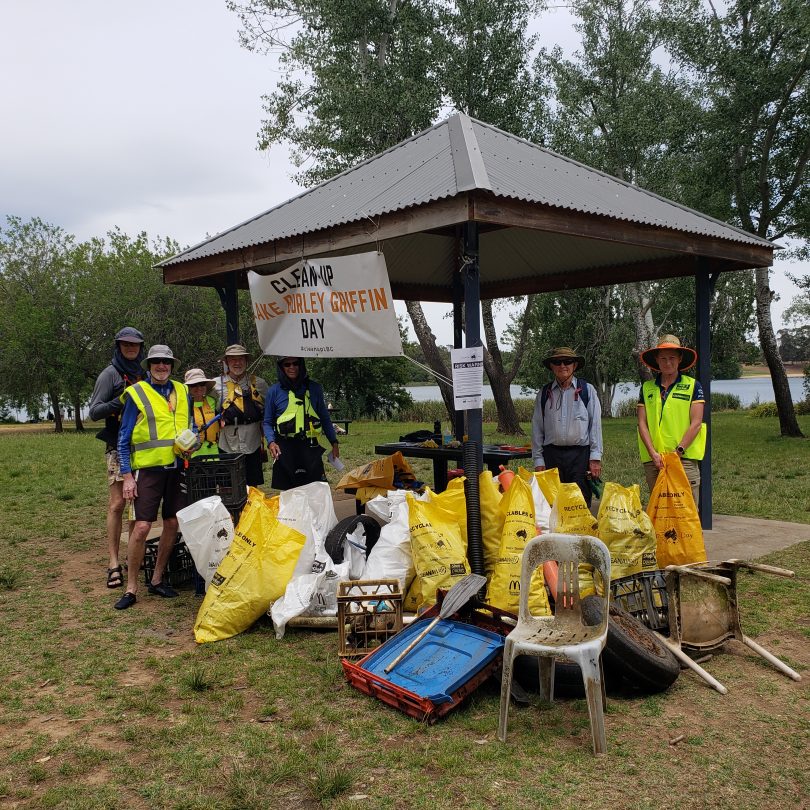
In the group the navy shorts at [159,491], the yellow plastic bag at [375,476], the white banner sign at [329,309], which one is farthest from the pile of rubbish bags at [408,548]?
the yellow plastic bag at [375,476]

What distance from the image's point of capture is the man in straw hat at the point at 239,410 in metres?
6.24

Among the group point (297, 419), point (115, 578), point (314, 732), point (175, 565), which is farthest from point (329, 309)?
point (314, 732)

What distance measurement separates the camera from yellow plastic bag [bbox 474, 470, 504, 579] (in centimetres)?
492

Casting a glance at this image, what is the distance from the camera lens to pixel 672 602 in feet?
13.3

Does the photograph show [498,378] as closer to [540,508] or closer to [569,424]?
[569,424]

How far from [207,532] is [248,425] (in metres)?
1.50

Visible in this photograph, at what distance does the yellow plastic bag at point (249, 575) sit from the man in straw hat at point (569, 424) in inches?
89.2

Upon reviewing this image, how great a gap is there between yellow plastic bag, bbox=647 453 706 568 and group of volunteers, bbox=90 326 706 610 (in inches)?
19.6

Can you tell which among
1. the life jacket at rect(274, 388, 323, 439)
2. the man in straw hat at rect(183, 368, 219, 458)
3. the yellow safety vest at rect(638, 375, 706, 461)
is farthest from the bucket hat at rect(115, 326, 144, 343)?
the yellow safety vest at rect(638, 375, 706, 461)

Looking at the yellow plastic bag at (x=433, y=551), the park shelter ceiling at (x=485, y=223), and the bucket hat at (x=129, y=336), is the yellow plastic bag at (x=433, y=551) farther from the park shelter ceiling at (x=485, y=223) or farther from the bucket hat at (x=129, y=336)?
the bucket hat at (x=129, y=336)

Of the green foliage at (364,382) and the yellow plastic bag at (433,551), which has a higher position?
the green foliage at (364,382)

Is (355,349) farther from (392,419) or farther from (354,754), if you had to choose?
(392,419)

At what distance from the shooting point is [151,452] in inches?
208

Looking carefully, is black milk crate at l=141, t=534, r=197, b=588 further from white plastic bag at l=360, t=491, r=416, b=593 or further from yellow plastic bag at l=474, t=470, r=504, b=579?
yellow plastic bag at l=474, t=470, r=504, b=579
